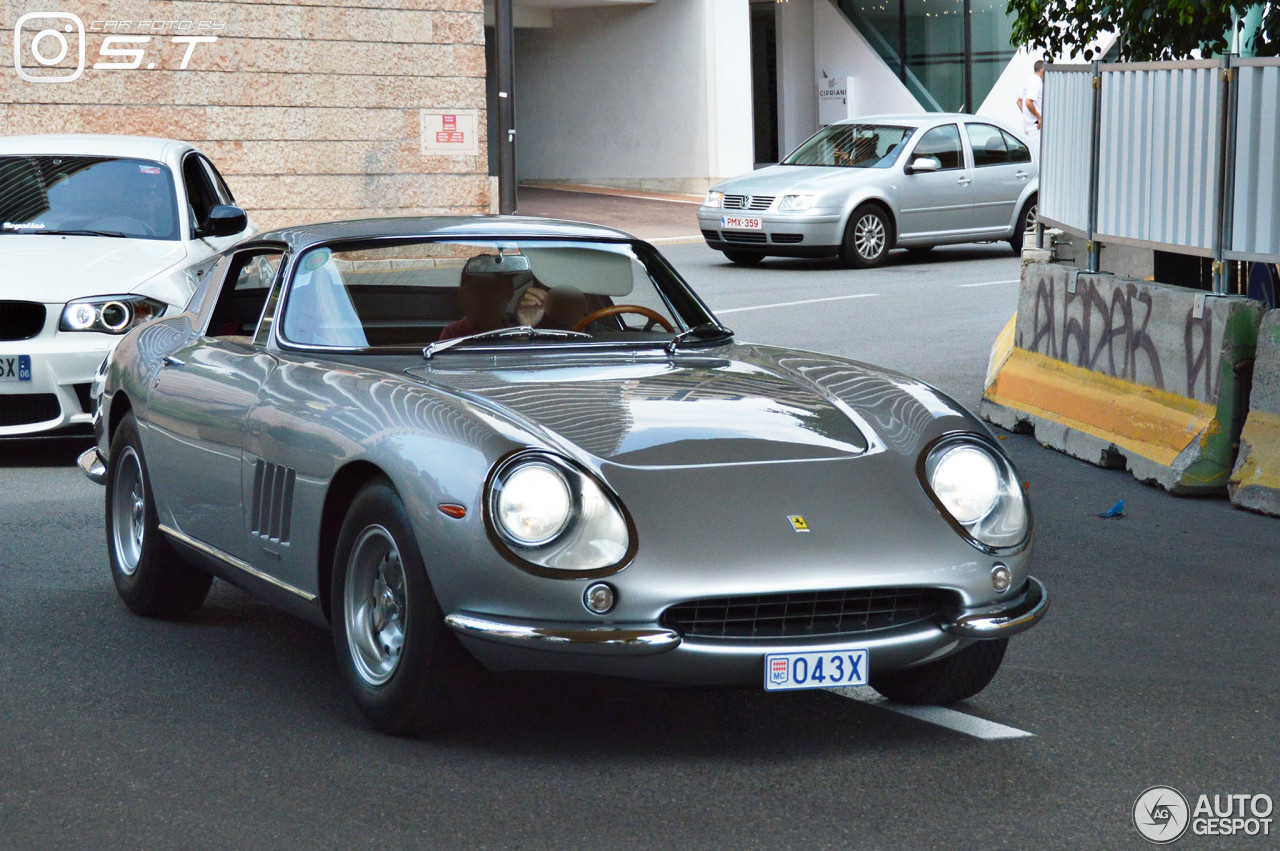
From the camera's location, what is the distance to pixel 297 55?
70.6 feet

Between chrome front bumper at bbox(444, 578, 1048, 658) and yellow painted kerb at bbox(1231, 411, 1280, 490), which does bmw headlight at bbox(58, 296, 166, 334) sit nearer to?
chrome front bumper at bbox(444, 578, 1048, 658)

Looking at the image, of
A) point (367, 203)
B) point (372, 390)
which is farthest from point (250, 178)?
point (372, 390)

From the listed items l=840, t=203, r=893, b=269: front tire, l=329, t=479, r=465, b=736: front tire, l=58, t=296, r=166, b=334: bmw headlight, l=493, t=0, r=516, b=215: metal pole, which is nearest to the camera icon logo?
l=493, t=0, r=516, b=215: metal pole

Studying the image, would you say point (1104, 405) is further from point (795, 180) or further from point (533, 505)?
point (795, 180)

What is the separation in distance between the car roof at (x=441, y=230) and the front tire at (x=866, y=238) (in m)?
13.7

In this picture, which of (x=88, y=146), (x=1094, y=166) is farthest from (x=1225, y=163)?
(x=88, y=146)

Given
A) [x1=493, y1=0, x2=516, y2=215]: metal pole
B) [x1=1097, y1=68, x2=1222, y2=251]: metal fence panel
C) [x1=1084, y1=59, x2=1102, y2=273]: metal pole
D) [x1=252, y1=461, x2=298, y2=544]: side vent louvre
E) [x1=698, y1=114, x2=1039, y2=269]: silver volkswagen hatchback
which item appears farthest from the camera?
[x1=493, y1=0, x2=516, y2=215]: metal pole

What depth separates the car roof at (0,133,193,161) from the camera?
1016 centimetres

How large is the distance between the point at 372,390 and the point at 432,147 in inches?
713

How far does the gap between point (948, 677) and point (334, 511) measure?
1.66 m

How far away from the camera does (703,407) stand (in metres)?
4.53

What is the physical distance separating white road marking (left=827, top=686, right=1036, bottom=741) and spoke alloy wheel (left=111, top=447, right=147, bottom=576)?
2520mm

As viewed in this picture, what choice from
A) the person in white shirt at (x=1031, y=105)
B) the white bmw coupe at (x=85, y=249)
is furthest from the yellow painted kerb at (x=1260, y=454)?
the person in white shirt at (x=1031, y=105)

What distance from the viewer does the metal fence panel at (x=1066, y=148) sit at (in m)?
9.66
